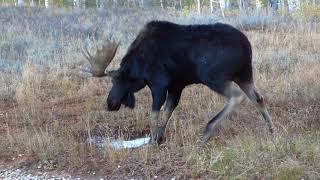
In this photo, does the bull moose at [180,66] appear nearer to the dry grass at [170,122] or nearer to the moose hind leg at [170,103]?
the moose hind leg at [170,103]

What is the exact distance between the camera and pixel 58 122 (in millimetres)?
9609

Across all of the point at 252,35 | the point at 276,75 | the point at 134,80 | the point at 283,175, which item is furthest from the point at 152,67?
the point at 252,35

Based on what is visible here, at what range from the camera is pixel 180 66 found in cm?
806

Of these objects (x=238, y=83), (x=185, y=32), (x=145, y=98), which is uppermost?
(x=185, y=32)

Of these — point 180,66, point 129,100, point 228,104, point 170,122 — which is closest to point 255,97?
point 228,104

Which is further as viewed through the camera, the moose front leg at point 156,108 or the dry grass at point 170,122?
the moose front leg at point 156,108

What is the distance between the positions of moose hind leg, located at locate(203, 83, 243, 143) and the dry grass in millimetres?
245

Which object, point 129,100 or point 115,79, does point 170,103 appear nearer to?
point 129,100

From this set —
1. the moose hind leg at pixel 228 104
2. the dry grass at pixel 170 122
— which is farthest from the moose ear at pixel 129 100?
the moose hind leg at pixel 228 104

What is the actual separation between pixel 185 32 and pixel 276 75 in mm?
4222

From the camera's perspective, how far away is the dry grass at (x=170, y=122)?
6.62 meters

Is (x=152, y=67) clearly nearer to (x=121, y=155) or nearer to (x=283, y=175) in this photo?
(x=121, y=155)

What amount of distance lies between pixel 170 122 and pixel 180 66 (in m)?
1.43

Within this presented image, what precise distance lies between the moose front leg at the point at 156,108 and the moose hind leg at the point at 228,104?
33.3 inches
